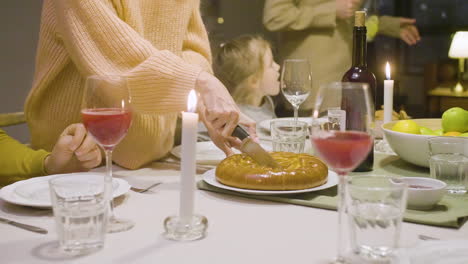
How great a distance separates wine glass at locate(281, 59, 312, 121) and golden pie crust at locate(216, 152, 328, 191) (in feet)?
1.56

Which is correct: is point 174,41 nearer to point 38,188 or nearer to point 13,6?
point 38,188

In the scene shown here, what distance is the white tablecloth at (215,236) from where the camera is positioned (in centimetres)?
78

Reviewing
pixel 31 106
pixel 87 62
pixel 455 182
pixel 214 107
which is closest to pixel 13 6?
pixel 31 106

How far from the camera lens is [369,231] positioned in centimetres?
76

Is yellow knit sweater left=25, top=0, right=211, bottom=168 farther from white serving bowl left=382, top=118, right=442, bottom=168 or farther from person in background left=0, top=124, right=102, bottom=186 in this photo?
white serving bowl left=382, top=118, right=442, bottom=168

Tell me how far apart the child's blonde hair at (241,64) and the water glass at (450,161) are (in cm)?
184

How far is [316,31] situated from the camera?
10.9 ft

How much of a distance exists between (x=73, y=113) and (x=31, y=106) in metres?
0.12

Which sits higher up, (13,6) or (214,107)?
(13,6)

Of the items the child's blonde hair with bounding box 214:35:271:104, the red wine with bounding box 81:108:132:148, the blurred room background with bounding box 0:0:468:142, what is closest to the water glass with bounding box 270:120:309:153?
the red wine with bounding box 81:108:132:148

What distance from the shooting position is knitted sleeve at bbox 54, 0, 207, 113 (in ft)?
4.11

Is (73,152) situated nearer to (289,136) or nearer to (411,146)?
(289,136)

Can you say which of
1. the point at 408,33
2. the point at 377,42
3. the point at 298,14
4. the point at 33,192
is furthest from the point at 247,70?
the point at 377,42

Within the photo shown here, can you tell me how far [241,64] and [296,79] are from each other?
140 cm
